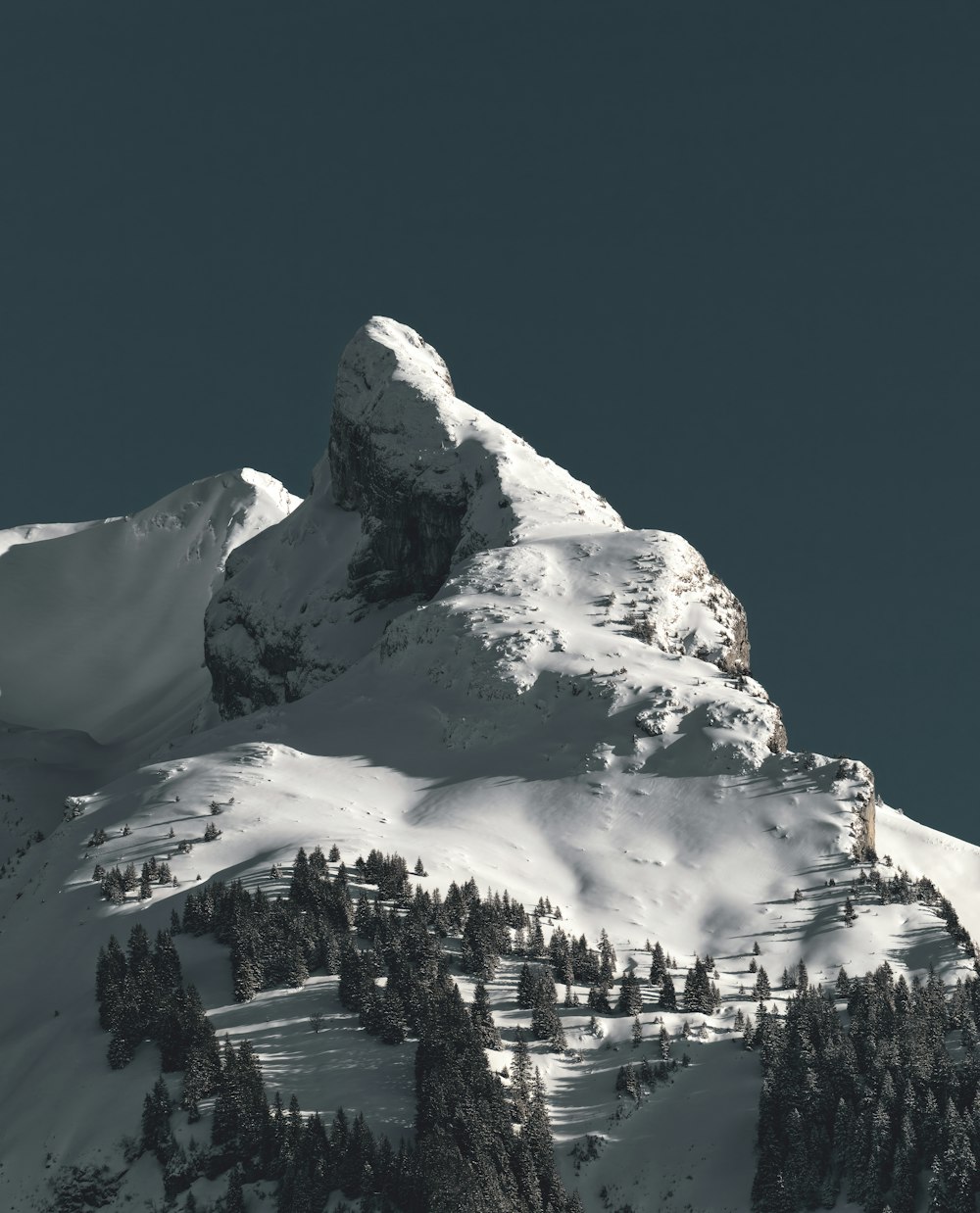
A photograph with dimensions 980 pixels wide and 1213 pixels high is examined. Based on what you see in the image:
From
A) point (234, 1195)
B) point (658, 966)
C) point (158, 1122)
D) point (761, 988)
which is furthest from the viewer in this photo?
point (658, 966)

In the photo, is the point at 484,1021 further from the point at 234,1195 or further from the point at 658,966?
the point at 658,966

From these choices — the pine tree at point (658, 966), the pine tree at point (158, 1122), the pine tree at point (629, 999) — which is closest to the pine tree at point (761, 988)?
the pine tree at point (658, 966)

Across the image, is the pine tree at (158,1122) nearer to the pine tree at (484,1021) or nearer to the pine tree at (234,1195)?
the pine tree at (234,1195)

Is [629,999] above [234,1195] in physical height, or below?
above

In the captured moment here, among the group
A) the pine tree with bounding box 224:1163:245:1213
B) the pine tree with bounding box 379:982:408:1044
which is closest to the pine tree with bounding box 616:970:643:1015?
the pine tree with bounding box 379:982:408:1044

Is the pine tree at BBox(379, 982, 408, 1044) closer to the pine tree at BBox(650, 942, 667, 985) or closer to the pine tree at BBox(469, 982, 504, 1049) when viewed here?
the pine tree at BBox(469, 982, 504, 1049)

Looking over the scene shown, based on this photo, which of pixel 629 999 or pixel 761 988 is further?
pixel 761 988

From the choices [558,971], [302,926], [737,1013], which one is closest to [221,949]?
[302,926]

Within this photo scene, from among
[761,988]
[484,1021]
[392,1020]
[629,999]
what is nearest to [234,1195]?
[392,1020]

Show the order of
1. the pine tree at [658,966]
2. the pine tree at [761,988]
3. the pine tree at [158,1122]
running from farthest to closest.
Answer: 1. the pine tree at [658,966]
2. the pine tree at [761,988]
3. the pine tree at [158,1122]

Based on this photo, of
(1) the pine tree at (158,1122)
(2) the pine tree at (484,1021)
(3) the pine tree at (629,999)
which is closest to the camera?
(1) the pine tree at (158,1122)

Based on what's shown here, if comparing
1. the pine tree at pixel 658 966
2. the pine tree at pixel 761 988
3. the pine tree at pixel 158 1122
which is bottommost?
the pine tree at pixel 158 1122
